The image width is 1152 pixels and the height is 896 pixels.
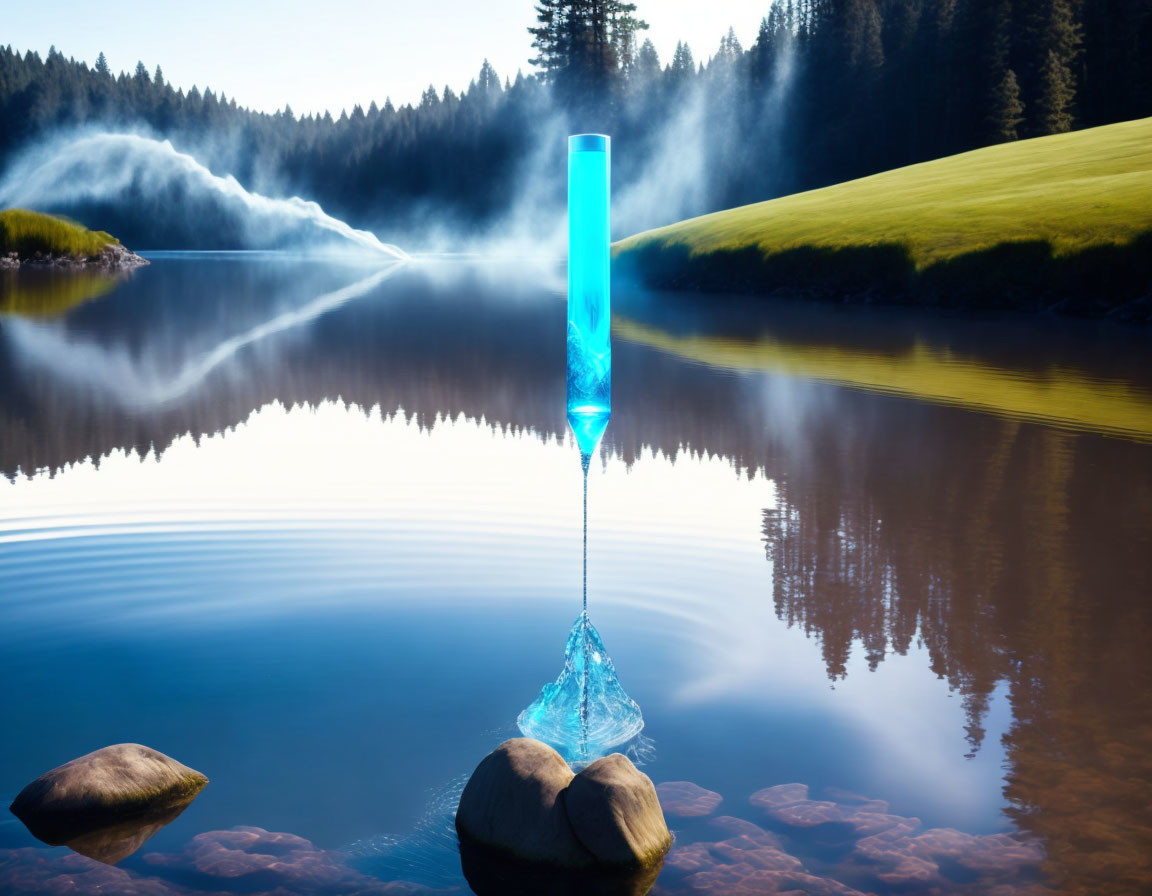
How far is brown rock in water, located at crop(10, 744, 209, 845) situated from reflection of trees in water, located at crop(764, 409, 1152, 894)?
3135mm

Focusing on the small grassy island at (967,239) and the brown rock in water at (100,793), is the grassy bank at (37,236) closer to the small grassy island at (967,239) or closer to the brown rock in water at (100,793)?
the small grassy island at (967,239)

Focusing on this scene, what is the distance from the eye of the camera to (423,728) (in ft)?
17.6

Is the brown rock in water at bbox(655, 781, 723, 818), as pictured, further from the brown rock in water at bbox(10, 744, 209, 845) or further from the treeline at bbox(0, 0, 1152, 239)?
the treeline at bbox(0, 0, 1152, 239)

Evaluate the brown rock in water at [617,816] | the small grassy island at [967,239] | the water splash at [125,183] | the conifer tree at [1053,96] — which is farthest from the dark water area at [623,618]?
the water splash at [125,183]

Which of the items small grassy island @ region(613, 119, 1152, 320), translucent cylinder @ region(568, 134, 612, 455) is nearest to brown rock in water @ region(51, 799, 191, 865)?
translucent cylinder @ region(568, 134, 612, 455)

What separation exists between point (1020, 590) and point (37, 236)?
56567 mm

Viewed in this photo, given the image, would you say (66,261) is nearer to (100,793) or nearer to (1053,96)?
(1053,96)

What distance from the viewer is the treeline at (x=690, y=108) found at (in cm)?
7594

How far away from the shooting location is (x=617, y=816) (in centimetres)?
420

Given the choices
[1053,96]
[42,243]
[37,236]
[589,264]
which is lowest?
[589,264]

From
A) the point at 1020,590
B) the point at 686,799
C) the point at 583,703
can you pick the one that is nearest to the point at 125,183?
the point at 1020,590

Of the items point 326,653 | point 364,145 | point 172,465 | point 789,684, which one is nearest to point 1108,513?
point 789,684

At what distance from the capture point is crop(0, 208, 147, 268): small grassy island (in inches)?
2170

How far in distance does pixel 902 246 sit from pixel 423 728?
3035 centimetres
